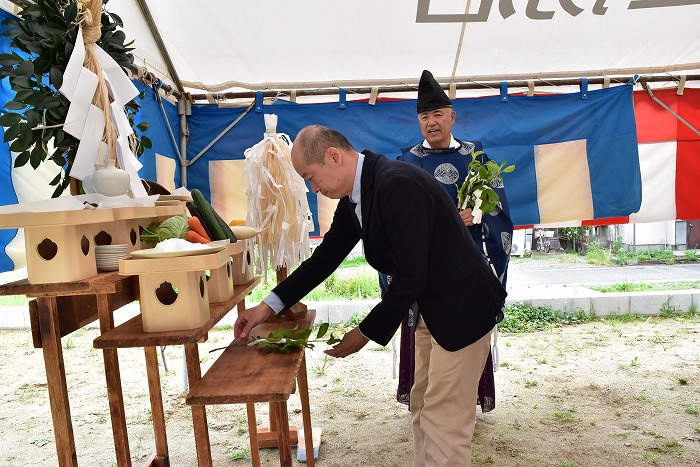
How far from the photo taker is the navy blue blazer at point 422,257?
1.87 metres

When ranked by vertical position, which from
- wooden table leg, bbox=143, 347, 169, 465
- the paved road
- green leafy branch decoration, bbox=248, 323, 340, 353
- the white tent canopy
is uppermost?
the white tent canopy

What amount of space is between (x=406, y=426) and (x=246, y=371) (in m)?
2.03

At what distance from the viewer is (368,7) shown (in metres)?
3.66

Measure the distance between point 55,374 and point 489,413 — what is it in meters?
2.80

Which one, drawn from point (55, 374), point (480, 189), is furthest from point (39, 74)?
point (480, 189)

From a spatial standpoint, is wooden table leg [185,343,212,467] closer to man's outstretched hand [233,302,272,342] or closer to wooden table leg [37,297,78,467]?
man's outstretched hand [233,302,272,342]

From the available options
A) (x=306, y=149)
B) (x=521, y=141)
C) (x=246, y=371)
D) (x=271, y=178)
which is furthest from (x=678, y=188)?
(x=246, y=371)

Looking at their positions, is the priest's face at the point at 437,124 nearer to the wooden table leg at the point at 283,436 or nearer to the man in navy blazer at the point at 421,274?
the man in navy blazer at the point at 421,274

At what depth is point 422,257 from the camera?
1.88m

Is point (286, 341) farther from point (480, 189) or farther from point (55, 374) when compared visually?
point (480, 189)

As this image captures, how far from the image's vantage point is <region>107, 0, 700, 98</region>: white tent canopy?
3652 mm

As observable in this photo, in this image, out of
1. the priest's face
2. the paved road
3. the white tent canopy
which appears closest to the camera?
the priest's face

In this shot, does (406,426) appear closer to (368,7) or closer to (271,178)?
(271,178)

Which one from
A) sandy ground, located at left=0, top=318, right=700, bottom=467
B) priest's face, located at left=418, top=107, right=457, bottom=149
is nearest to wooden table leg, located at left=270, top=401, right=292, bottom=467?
sandy ground, located at left=0, top=318, right=700, bottom=467
